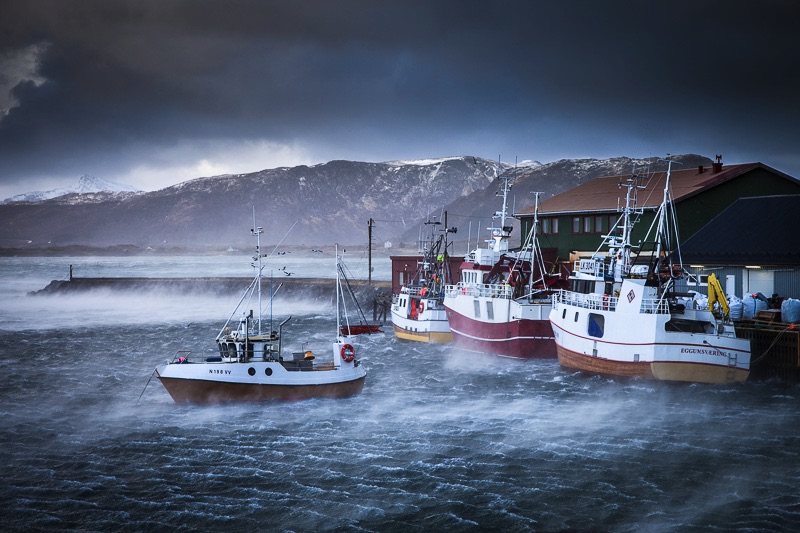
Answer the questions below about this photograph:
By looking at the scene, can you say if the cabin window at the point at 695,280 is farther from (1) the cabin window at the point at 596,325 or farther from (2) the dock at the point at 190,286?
(2) the dock at the point at 190,286

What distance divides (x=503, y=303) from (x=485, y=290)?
2.61 meters

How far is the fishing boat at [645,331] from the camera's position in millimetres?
38812

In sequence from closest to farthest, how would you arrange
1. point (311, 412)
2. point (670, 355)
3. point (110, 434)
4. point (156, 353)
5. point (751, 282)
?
point (110, 434) → point (311, 412) → point (670, 355) → point (751, 282) → point (156, 353)

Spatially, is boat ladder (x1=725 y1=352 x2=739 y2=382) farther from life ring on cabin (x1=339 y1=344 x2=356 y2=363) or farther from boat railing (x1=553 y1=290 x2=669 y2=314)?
life ring on cabin (x1=339 y1=344 x2=356 y2=363)

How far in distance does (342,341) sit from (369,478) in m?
11.1

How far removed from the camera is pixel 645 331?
40.1 m

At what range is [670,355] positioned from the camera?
39.3 meters

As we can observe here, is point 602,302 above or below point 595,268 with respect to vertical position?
below

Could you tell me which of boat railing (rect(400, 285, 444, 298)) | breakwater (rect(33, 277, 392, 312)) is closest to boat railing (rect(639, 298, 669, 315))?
boat railing (rect(400, 285, 444, 298))

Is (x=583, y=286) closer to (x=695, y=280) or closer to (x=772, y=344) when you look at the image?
(x=695, y=280)

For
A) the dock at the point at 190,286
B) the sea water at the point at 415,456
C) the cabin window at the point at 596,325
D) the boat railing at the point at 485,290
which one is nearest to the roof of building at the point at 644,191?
the boat railing at the point at 485,290

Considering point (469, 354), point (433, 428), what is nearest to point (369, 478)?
point (433, 428)

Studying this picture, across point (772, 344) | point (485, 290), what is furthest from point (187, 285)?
point (772, 344)

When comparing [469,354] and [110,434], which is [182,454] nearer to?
[110,434]
